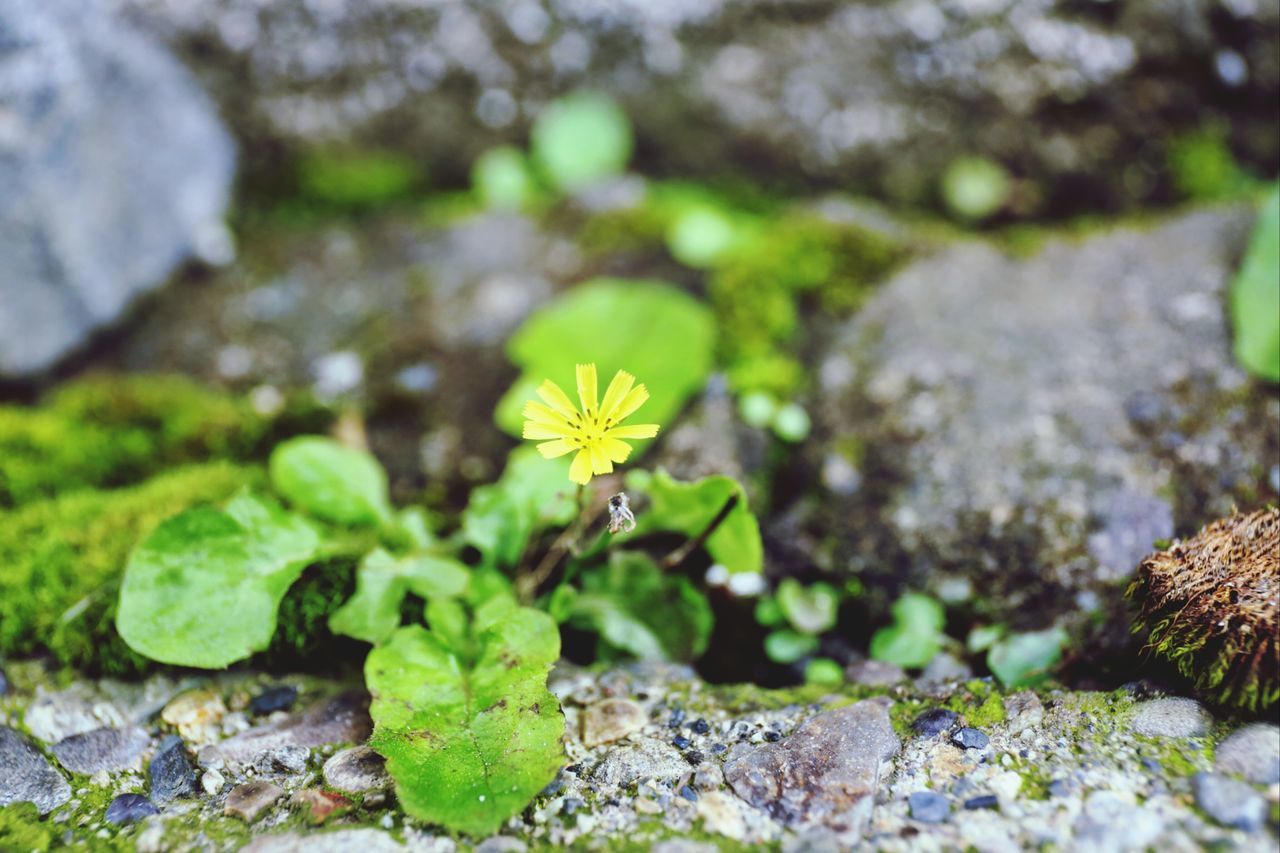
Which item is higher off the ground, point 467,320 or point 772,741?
point 467,320

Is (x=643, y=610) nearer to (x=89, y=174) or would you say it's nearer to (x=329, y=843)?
(x=329, y=843)

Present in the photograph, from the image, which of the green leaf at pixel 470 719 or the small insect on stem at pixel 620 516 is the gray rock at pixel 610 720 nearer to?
the green leaf at pixel 470 719

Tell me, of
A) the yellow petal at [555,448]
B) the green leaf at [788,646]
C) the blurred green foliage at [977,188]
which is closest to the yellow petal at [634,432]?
the yellow petal at [555,448]

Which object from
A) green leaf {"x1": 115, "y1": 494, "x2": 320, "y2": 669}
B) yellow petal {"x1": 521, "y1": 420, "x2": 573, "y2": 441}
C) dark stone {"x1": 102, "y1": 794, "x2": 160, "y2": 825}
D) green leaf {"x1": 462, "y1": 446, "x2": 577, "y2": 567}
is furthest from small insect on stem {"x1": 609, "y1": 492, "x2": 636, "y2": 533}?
dark stone {"x1": 102, "y1": 794, "x2": 160, "y2": 825}

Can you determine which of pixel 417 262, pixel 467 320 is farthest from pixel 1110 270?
pixel 417 262

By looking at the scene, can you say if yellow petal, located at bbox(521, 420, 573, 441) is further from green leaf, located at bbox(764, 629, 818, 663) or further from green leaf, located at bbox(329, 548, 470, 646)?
green leaf, located at bbox(764, 629, 818, 663)

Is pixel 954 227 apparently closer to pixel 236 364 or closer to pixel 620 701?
pixel 620 701
